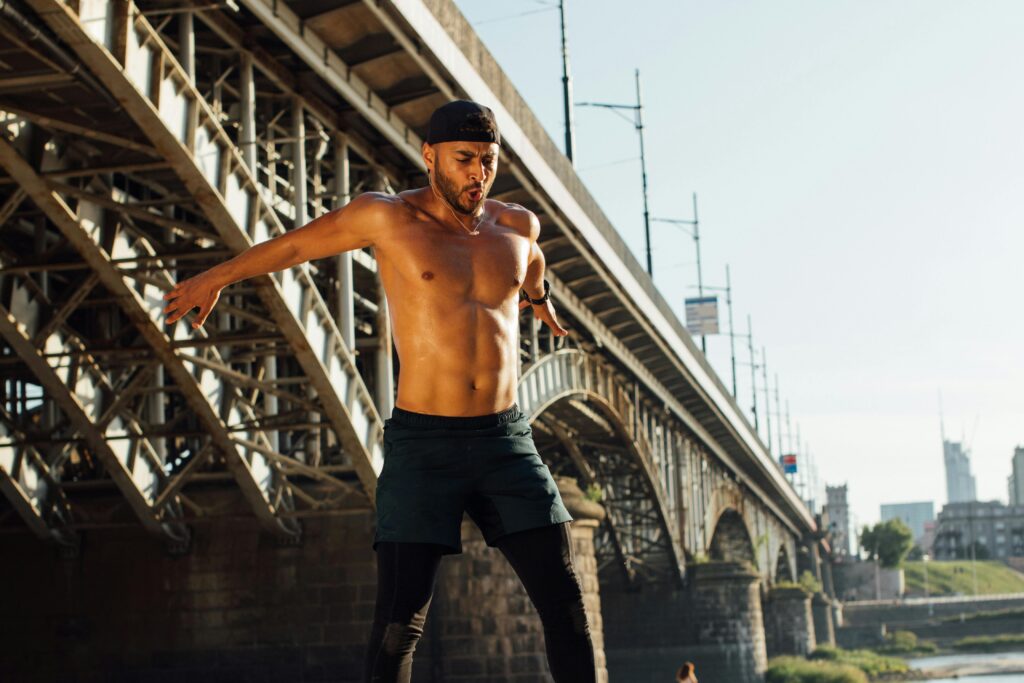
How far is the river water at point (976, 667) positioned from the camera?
60969mm

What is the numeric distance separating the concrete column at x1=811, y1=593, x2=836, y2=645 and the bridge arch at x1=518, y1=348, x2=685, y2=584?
4214 cm

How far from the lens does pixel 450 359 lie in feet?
13.3

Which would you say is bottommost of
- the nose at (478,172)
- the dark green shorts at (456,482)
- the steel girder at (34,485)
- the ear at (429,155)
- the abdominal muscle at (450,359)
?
the dark green shorts at (456,482)

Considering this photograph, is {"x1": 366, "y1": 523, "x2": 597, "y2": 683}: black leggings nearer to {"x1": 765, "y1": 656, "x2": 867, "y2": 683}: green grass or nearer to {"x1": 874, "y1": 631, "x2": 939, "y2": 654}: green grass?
{"x1": 765, "y1": 656, "x2": 867, "y2": 683}: green grass

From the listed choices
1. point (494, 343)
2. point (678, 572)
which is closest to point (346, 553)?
point (494, 343)

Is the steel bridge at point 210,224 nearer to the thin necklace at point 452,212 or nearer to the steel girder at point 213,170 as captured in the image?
the steel girder at point 213,170

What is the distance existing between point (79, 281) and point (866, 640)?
88633mm

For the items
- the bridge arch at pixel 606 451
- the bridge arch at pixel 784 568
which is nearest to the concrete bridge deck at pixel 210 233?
the bridge arch at pixel 606 451

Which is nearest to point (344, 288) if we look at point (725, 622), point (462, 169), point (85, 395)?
point (85, 395)

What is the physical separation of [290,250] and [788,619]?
66.1m

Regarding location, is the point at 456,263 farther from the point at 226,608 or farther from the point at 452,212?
the point at 226,608

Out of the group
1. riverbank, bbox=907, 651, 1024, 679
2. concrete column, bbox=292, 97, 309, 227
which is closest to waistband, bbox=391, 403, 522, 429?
concrete column, bbox=292, 97, 309, 227

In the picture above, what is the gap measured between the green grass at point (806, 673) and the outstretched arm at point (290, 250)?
4908 cm

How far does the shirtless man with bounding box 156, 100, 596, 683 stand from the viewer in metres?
3.94
